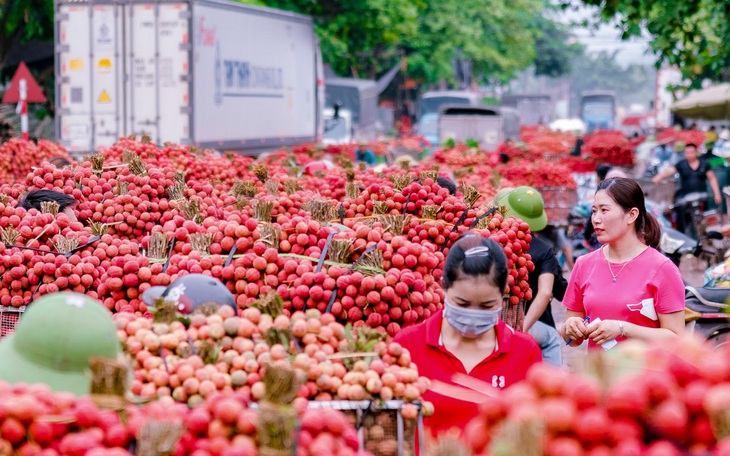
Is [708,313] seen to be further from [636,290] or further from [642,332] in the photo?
[642,332]

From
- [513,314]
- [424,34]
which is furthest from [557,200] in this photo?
[424,34]

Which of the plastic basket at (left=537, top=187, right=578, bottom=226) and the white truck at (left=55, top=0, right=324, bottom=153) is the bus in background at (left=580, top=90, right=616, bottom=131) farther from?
the plastic basket at (left=537, top=187, right=578, bottom=226)

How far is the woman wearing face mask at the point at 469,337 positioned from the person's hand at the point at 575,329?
2.53 ft

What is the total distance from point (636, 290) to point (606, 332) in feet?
0.99

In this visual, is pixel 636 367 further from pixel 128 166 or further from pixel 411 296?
pixel 128 166

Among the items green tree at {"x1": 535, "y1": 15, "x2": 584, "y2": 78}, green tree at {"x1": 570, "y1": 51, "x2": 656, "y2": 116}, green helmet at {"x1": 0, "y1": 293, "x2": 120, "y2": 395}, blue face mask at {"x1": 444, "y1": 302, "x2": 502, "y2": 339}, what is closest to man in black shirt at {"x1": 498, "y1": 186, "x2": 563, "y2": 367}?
blue face mask at {"x1": 444, "y1": 302, "x2": 502, "y2": 339}

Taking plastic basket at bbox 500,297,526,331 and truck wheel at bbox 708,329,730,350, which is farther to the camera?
truck wheel at bbox 708,329,730,350

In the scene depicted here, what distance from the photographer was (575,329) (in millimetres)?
4930

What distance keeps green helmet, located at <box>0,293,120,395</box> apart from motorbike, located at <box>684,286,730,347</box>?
17.1 feet

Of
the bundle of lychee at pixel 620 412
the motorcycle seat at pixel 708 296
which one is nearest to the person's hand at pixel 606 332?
the bundle of lychee at pixel 620 412

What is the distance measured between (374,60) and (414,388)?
42.9 metres

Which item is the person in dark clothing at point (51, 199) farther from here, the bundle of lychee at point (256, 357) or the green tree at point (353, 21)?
the green tree at point (353, 21)

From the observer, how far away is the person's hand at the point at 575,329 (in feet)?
16.1

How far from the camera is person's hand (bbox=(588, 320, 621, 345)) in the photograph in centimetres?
484
